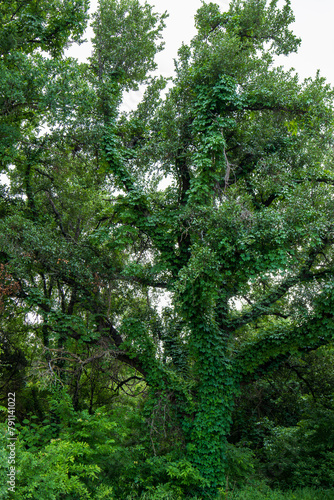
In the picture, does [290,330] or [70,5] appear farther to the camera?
[290,330]

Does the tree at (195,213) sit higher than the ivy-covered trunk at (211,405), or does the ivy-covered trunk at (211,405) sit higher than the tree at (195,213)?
the tree at (195,213)

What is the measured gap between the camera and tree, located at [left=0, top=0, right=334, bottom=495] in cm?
781

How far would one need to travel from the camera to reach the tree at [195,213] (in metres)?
7.81

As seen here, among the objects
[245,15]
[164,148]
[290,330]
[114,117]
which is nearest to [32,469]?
[290,330]

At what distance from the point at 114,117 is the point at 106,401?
9.39m

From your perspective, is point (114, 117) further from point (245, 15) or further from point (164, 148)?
point (245, 15)

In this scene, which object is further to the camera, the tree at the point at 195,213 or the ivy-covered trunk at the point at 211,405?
the ivy-covered trunk at the point at 211,405

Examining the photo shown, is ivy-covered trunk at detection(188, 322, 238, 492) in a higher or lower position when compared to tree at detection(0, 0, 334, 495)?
lower

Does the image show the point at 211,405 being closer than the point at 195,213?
No

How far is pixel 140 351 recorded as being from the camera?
915 cm

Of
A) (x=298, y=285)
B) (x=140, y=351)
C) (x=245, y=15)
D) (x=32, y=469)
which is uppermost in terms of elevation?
(x=245, y=15)

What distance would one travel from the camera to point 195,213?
8.27m

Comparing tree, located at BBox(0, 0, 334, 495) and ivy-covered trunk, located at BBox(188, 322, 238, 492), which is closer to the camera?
tree, located at BBox(0, 0, 334, 495)

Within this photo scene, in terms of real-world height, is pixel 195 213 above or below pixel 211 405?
above
